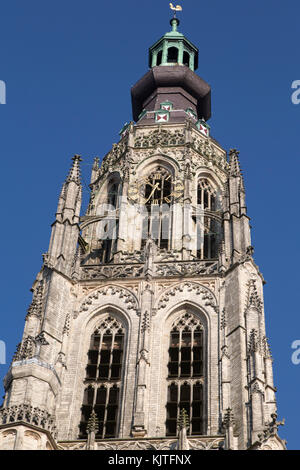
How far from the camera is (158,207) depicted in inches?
2018

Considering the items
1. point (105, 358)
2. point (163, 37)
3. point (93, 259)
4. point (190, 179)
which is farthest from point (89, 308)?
point (163, 37)

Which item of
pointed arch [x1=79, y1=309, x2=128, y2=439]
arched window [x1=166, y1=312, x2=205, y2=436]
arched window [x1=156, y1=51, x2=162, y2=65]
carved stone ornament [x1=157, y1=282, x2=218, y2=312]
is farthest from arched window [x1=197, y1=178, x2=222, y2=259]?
arched window [x1=156, y1=51, x2=162, y2=65]

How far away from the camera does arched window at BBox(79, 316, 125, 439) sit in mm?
39656

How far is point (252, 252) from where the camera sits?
4538 cm

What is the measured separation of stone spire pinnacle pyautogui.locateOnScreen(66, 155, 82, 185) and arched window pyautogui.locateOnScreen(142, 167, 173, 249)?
132 inches

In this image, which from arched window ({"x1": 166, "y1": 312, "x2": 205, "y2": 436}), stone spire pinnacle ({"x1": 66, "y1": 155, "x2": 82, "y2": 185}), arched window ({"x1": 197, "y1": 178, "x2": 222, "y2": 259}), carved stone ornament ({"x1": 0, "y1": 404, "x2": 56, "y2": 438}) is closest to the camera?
carved stone ornament ({"x1": 0, "y1": 404, "x2": 56, "y2": 438})

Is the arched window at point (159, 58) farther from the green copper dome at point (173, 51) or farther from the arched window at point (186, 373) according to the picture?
the arched window at point (186, 373)

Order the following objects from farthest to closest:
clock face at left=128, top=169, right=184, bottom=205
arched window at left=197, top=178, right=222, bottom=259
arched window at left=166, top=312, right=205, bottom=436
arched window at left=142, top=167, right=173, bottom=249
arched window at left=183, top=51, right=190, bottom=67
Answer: arched window at left=183, top=51, right=190, bottom=67 < clock face at left=128, top=169, right=184, bottom=205 < arched window at left=142, top=167, right=173, bottom=249 < arched window at left=197, top=178, right=222, bottom=259 < arched window at left=166, top=312, right=205, bottom=436

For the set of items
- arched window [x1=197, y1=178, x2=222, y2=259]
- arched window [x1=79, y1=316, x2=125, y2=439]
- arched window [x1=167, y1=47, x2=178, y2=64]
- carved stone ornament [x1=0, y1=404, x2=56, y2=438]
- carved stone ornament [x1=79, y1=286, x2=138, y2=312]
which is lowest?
carved stone ornament [x1=0, y1=404, x2=56, y2=438]

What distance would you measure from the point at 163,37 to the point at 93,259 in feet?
78.3

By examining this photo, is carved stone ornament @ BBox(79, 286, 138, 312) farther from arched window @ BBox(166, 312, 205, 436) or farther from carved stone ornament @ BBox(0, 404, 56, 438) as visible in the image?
carved stone ornament @ BBox(0, 404, 56, 438)

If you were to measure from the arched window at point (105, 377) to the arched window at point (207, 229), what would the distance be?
7.46m

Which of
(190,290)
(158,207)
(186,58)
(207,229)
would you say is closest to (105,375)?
(190,290)
